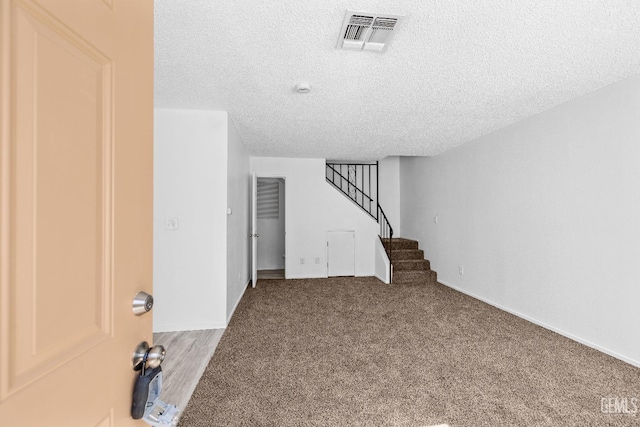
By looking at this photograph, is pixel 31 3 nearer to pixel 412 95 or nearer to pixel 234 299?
pixel 412 95


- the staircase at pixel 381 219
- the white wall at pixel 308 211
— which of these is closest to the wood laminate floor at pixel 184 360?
the white wall at pixel 308 211

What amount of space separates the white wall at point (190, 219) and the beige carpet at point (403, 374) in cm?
53

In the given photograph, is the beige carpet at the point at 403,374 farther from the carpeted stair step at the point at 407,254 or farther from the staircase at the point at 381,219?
the carpeted stair step at the point at 407,254

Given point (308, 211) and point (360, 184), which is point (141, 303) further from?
point (360, 184)

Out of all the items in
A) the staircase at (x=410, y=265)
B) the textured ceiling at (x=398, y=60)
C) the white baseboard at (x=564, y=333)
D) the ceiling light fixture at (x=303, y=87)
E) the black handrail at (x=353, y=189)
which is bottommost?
the white baseboard at (x=564, y=333)

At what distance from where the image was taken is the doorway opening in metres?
7.32

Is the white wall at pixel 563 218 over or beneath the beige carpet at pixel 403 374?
over

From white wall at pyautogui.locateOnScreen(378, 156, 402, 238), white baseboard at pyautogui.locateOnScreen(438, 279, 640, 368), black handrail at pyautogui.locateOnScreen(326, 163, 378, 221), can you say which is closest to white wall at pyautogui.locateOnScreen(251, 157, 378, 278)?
black handrail at pyautogui.locateOnScreen(326, 163, 378, 221)

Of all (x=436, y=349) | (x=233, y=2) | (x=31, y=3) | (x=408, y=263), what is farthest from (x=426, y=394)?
(x=408, y=263)

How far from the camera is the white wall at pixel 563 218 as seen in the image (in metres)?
2.70

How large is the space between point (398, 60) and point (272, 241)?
18.4ft

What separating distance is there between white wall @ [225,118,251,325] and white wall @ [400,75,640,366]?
3565mm

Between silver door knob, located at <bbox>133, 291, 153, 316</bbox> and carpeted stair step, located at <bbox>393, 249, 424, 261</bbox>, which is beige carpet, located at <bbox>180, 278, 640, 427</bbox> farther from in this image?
carpeted stair step, located at <bbox>393, 249, 424, 261</bbox>

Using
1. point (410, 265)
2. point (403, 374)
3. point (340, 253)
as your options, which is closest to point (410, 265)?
point (410, 265)
